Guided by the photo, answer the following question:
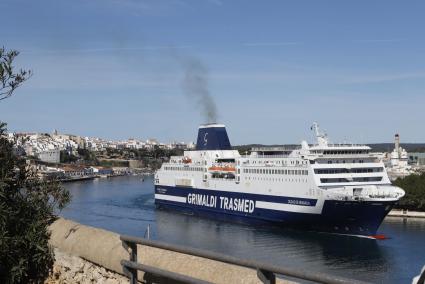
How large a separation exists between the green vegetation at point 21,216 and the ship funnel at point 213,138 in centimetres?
3065

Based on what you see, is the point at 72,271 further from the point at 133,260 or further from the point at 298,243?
the point at 298,243

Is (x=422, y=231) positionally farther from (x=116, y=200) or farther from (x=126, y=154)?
(x=126, y=154)

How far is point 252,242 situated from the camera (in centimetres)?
2256

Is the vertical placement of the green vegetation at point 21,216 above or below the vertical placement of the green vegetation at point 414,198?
above

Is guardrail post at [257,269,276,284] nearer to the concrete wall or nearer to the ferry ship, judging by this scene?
the concrete wall

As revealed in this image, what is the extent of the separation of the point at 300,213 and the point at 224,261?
22.6m

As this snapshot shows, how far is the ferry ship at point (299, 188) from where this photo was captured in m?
23.5

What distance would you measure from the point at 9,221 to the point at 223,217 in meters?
26.2

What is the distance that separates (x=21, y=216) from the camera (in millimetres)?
3221

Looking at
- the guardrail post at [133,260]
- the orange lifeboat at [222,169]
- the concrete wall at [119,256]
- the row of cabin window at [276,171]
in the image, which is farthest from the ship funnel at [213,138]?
the guardrail post at [133,260]

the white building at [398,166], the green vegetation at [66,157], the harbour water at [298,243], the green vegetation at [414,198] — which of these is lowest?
the harbour water at [298,243]

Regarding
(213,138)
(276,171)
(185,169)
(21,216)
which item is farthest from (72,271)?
(213,138)

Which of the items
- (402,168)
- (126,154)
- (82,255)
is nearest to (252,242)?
(82,255)

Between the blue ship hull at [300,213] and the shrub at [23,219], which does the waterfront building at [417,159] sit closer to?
the blue ship hull at [300,213]
